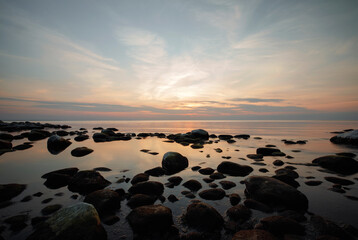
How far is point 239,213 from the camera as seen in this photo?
4.11 metres

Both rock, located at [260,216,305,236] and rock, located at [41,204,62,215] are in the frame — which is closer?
rock, located at [260,216,305,236]

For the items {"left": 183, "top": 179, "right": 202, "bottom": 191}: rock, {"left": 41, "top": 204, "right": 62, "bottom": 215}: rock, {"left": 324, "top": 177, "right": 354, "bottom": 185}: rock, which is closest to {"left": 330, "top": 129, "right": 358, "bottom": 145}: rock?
{"left": 324, "top": 177, "right": 354, "bottom": 185}: rock

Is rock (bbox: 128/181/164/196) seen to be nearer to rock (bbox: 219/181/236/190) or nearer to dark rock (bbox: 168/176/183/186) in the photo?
dark rock (bbox: 168/176/183/186)

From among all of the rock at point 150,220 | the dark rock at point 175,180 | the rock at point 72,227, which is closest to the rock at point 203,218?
the rock at point 150,220

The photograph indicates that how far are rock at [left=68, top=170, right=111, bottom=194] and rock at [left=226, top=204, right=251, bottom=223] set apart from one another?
15.5 ft

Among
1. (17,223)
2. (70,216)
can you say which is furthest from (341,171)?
(17,223)

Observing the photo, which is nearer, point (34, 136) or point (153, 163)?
point (153, 163)

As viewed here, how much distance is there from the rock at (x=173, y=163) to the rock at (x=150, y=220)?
13.0 ft

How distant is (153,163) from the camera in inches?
370

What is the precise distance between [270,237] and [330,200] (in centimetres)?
349

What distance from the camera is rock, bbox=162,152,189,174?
816 centimetres

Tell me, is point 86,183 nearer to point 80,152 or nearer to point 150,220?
point 150,220

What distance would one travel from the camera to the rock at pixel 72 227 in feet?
9.84

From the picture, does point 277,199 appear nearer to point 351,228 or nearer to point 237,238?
point 351,228
